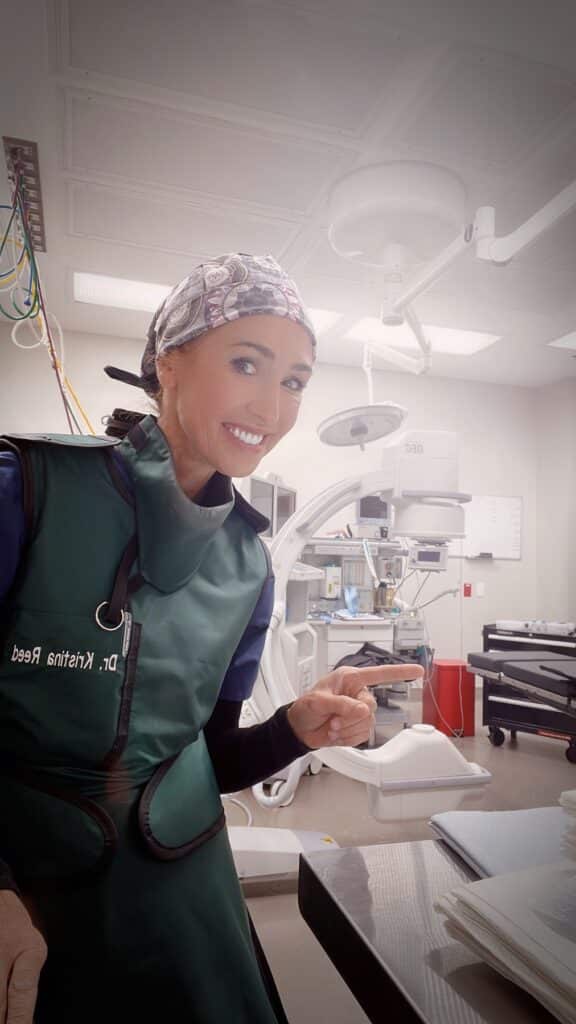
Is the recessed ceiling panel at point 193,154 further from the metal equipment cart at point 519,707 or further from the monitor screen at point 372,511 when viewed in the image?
the metal equipment cart at point 519,707

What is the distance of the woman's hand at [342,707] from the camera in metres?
0.66

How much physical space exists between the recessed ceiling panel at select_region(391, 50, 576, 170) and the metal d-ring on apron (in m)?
2.09

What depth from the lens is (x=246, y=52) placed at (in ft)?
6.30

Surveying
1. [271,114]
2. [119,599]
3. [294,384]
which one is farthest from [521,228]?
[119,599]

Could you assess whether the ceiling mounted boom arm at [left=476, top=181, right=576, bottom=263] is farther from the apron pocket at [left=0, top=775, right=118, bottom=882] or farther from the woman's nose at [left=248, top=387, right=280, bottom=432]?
the apron pocket at [left=0, top=775, right=118, bottom=882]

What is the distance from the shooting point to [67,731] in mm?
564

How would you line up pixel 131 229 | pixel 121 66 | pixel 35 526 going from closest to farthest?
pixel 35 526, pixel 121 66, pixel 131 229

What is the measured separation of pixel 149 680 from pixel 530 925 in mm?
388

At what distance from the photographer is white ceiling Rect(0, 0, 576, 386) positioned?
1.80 meters

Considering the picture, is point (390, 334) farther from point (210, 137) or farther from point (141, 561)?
point (141, 561)

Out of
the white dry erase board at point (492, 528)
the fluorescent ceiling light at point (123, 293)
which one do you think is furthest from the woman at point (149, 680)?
the white dry erase board at point (492, 528)

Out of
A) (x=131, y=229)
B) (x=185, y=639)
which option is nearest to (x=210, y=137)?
(x=131, y=229)

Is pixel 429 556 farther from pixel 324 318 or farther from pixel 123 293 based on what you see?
pixel 123 293

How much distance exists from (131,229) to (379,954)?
329 centimetres
